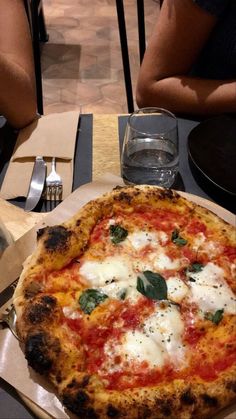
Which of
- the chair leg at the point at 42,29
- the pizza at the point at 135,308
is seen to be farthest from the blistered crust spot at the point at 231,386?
the chair leg at the point at 42,29

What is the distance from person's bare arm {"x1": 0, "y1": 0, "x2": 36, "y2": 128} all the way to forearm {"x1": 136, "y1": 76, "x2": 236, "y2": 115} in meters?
0.36

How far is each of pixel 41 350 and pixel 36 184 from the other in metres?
0.44

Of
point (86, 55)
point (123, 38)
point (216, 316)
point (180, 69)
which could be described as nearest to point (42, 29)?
point (86, 55)

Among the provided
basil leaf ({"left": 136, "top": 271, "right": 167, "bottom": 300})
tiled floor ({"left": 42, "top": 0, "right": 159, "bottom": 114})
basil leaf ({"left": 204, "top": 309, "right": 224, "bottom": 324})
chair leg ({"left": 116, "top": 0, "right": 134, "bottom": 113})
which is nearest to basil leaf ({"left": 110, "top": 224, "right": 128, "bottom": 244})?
basil leaf ({"left": 136, "top": 271, "right": 167, "bottom": 300})

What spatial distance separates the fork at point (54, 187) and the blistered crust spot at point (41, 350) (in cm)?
38

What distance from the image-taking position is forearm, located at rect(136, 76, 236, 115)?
4.44 ft

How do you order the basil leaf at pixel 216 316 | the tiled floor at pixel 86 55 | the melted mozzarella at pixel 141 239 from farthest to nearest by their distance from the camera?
1. the tiled floor at pixel 86 55
2. the melted mozzarella at pixel 141 239
3. the basil leaf at pixel 216 316

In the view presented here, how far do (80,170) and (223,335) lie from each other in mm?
538

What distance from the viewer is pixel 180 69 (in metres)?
1.48

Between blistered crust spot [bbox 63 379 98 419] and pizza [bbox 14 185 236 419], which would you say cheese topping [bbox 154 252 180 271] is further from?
blistered crust spot [bbox 63 379 98 419]

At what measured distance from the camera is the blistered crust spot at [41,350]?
77cm

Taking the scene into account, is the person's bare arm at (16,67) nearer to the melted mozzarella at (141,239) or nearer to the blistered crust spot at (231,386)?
the melted mozzarella at (141,239)

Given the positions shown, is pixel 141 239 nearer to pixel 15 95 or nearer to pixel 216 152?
pixel 216 152

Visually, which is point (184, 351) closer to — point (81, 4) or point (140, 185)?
point (140, 185)
